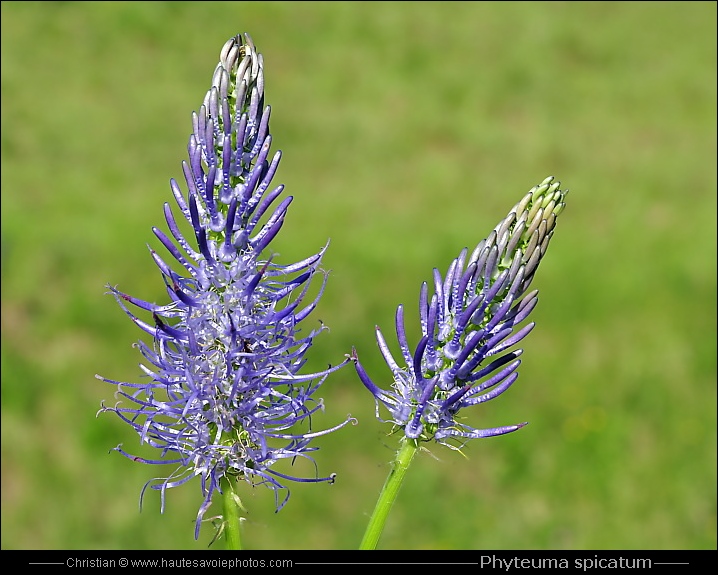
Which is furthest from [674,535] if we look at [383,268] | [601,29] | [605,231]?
[601,29]

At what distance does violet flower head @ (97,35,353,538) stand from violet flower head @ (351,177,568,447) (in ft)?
0.95

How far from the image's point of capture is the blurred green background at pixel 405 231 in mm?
9812

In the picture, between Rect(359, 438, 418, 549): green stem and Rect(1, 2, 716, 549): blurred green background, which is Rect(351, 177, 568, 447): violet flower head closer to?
Rect(359, 438, 418, 549): green stem

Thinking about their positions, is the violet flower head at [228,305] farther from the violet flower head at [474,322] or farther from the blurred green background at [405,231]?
the blurred green background at [405,231]

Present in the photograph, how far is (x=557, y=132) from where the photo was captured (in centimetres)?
1714

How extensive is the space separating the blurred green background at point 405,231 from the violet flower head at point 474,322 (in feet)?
15.4

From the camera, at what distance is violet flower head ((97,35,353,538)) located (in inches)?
113

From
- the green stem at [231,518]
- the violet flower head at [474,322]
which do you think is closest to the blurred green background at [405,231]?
the green stem at [231,518]

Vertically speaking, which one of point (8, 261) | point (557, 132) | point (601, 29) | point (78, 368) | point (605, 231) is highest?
point (601, 29)

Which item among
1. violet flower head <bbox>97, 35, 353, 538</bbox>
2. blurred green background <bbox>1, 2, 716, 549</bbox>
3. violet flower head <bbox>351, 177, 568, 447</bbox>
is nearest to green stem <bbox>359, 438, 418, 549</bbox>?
violet flower head <bbox>351, 177, 568, 447</bbox>

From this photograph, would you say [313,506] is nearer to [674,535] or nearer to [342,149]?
[674,535]

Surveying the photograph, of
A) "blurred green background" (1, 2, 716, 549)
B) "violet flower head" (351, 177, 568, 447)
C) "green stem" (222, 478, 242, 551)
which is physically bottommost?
"green stem" (222, 478, 242, 551)
